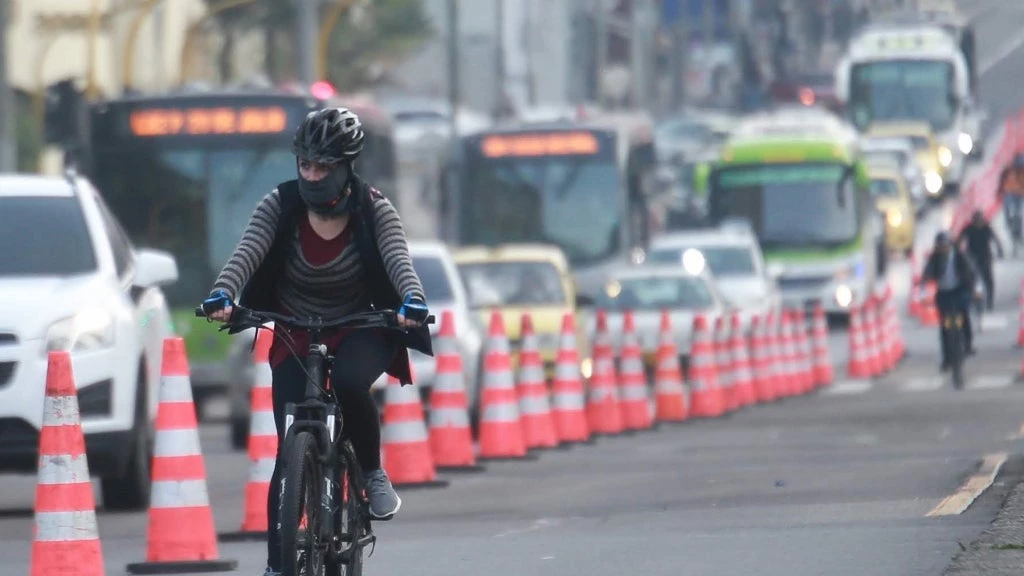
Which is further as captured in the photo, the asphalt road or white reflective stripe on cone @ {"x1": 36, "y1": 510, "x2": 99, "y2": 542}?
the asphalt road

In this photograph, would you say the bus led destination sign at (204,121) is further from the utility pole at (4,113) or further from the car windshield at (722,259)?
the car windshield at (722,259)

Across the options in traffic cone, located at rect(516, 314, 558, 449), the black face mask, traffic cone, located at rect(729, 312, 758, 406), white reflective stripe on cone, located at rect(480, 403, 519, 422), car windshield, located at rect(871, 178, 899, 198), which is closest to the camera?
the black face mask

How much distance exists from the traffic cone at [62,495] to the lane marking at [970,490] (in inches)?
162

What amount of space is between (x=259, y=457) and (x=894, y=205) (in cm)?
4360

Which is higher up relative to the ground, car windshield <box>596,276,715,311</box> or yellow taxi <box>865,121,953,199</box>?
car windshield <box>596,276,715,311</box>

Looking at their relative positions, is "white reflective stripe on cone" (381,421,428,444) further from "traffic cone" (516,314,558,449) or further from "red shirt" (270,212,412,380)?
"red shirt" (270,212,412,380)

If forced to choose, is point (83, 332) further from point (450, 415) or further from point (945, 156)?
point (945, 156)

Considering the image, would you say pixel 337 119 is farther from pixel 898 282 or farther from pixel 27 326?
pixel 898 282

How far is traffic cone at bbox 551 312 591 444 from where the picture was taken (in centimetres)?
1895

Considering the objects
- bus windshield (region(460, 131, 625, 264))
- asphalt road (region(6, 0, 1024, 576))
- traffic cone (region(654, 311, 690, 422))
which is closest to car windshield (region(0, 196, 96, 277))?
asphalt road (region(6, 0, 1024, 576))

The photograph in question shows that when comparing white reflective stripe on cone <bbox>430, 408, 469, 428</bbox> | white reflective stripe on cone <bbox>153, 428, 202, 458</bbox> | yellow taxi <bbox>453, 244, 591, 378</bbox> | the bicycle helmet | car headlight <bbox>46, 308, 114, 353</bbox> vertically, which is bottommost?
yellow taxi <bbox>453, 244, 591, 378</bbox>

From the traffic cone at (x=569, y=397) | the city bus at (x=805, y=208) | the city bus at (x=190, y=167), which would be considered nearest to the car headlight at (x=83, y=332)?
the traffic cone at (x=569, y=397)

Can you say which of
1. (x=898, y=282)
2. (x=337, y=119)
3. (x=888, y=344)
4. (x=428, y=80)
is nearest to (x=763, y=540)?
(x=337, y=119)

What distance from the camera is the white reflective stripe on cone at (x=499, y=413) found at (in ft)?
56.2
